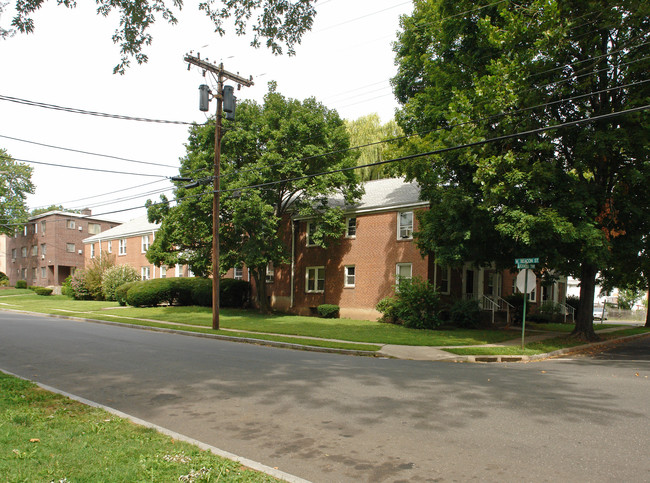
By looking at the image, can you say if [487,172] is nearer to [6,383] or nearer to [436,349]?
[436,349]

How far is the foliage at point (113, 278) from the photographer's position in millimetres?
41419

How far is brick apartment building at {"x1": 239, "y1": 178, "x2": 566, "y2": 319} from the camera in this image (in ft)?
88.9

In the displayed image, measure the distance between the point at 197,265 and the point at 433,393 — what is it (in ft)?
72.9

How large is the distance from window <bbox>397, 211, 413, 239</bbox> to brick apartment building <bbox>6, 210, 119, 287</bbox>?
149 ft

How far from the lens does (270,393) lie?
27.4ft

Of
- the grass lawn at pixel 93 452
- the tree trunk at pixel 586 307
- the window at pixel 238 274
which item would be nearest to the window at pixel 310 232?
the window at pixel 238 274

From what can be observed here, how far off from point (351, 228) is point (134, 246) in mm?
28590

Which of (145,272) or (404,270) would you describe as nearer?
(404,270)

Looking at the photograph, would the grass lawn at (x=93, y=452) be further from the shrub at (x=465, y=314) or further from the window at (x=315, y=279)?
the window at (x=315, y=279)

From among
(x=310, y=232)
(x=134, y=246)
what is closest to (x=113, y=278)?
(x=134, y=246)

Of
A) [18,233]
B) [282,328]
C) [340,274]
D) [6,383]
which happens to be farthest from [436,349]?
[18,233]

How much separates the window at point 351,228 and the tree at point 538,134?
368 inches

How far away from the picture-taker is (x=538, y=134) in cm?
1744

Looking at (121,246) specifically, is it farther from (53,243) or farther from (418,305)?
(418,305)
